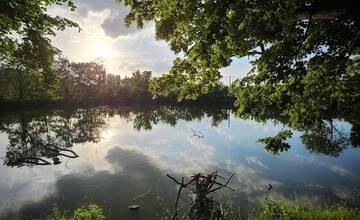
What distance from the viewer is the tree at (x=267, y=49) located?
661cm

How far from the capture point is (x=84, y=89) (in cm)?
10838

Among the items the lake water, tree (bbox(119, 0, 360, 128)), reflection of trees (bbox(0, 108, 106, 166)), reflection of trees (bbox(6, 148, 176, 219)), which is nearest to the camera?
tree (bbox(119, 0, 360, 128))

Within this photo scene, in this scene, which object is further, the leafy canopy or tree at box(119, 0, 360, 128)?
the leafy canopy

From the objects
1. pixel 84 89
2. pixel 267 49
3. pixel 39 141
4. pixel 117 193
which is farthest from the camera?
pixel 84 89

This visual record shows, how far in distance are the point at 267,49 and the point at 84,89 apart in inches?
4234

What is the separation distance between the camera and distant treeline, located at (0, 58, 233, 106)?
63.6 m

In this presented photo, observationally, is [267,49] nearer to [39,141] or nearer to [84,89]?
[39,141]

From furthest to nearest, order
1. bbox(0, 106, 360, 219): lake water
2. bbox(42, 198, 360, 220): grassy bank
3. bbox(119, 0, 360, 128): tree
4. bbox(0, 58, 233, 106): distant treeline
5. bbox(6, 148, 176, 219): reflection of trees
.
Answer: bbox(0, 58, 233, 106): distant treeline
bbox(0, 106, 360, 219): lake water
bbox(6, 148, 176, 219): reflection of trees
bbox(42, 198, 360, 220): grassy bank
bbox(119, 0, 360, 128): tree

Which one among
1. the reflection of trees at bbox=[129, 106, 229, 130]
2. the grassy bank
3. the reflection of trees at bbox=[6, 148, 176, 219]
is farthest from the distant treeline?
the grassy bank

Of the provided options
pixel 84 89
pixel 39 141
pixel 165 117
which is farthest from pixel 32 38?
pixel 84 89

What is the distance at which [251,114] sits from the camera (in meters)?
8.98

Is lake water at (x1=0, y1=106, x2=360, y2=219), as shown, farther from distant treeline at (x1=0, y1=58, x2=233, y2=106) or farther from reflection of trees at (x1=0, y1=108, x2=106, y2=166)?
distant treeline at (x1=0, y1=58, x2=233, y2=106)

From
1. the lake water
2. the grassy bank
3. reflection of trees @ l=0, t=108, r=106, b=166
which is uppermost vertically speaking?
the grassy bank

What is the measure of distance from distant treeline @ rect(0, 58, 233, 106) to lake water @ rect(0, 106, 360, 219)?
20261mm
